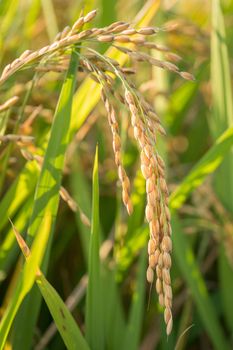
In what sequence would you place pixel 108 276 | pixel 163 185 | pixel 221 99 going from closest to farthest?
pixel 163 185
pixel 108 276
pixel 221 99

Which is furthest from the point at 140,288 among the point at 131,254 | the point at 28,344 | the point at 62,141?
the point at 62,141

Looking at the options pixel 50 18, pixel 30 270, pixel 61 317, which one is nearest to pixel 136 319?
pixel 61 317

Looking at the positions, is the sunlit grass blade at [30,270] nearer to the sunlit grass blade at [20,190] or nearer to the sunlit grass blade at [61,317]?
the sunlit grass blade at [61,317]

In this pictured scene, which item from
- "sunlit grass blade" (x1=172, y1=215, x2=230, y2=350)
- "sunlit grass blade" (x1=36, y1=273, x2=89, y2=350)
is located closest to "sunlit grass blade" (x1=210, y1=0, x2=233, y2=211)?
"sunlit grass blade" (x1=172, y1=215, x2=230, y2=350)

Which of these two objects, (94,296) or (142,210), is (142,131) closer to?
(94,296)

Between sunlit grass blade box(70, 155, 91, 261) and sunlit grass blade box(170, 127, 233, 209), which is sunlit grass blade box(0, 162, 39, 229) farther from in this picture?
sunlit grass blade box(170, 127, 233, 209)

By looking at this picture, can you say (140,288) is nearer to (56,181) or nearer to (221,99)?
(56,181)
